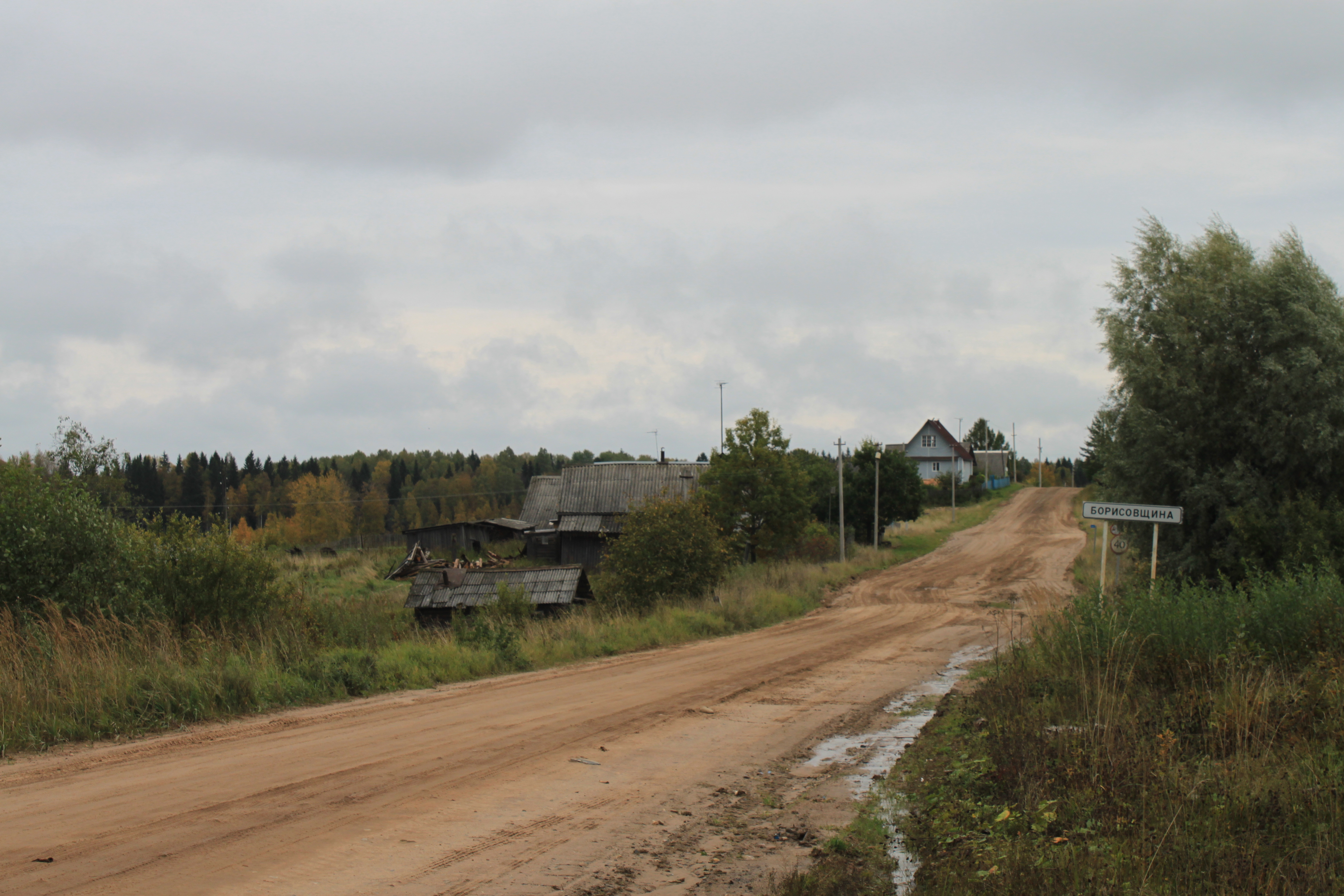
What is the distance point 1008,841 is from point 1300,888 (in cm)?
155

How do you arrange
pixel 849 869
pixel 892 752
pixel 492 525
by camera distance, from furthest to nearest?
pixel 492 525 < pixel 892 752 < pixel 849 869

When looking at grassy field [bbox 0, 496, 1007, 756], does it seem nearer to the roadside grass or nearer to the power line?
the roadside grass

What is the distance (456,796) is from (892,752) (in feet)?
15.6

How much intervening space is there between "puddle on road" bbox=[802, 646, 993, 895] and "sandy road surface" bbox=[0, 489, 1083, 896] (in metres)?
0.33

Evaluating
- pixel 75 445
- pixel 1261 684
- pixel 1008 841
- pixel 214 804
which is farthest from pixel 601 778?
pixel 75 445

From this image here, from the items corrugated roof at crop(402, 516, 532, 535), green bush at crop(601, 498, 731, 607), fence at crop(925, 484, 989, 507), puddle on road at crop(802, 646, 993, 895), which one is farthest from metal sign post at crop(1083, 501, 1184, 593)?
fence at crop(925, 484, 989, 507)

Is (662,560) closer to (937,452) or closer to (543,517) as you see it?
(543,517)

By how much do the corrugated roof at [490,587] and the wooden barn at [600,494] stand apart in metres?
25.1

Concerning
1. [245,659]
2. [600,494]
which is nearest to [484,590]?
[245,659]

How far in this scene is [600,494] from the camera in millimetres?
58281

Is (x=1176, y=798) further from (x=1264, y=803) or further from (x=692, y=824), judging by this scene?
(x=692, y=824)

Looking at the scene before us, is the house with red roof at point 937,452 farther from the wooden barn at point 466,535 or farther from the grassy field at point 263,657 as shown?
the grassy field at point 263,657

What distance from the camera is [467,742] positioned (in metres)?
9.39

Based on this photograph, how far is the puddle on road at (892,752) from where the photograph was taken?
252 inches
